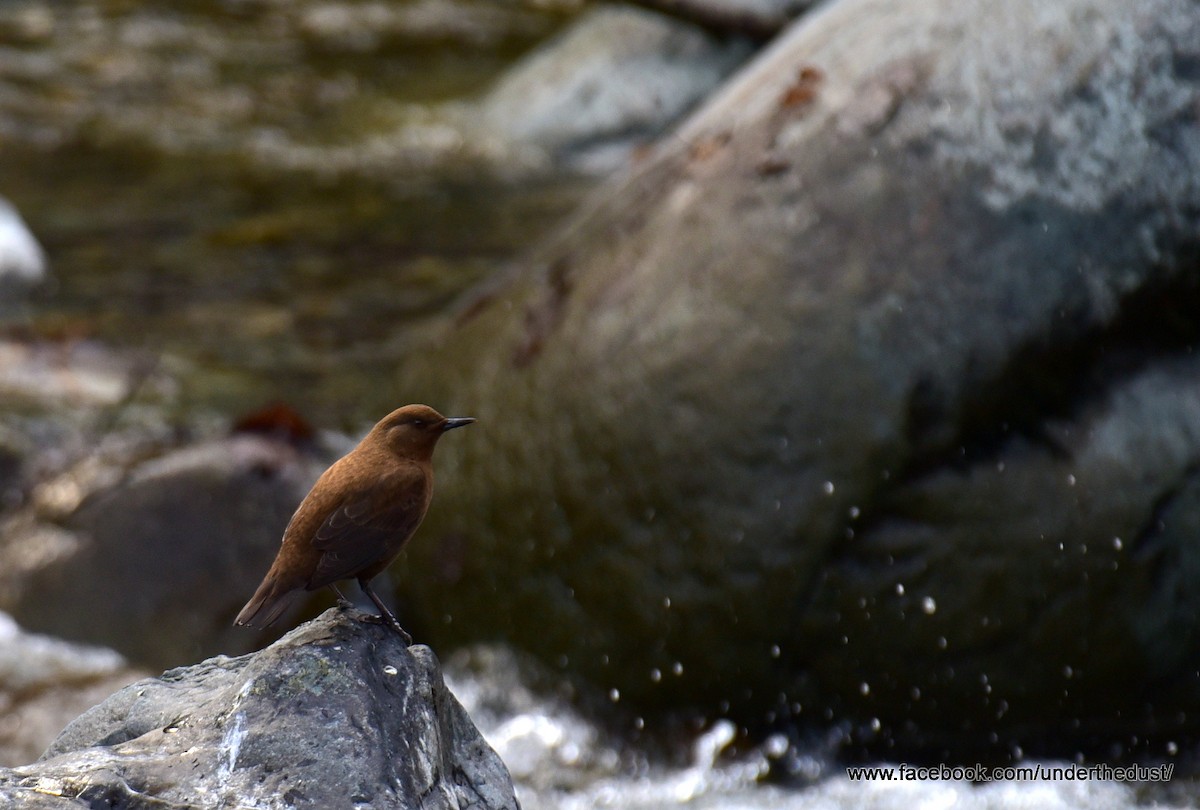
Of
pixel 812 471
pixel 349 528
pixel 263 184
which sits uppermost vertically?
pixel 349 528

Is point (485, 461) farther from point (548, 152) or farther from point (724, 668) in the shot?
point (548, 152)

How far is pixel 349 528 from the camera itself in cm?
292

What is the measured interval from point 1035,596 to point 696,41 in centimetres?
735

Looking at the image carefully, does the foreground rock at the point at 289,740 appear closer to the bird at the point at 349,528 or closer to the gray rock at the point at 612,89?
the bird at the point at 349,528

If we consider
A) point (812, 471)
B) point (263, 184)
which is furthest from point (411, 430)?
point (263, 184)

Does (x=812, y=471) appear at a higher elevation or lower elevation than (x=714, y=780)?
higher

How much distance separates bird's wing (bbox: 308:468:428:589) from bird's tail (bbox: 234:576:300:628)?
0.20ft

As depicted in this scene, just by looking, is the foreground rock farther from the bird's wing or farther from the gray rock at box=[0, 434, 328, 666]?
the gray rock at box=[0, 434, 328, 666]

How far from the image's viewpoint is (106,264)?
8.65m

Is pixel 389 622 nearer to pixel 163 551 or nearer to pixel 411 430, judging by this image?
pixel 411 430

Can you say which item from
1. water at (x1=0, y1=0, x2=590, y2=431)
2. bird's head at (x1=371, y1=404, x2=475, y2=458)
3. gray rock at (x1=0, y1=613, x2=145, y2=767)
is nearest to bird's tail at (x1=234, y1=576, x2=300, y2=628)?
bird's head at (x1=371, y1=404, x2=475, y2=458)

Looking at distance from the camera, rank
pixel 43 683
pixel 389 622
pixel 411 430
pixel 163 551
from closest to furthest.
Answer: pixel 389 622 < pixel 411 430 < pixel 43 683 < pixel 163 551

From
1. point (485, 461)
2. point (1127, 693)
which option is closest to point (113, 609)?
point (485, 461)

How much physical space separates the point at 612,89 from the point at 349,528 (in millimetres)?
8210
